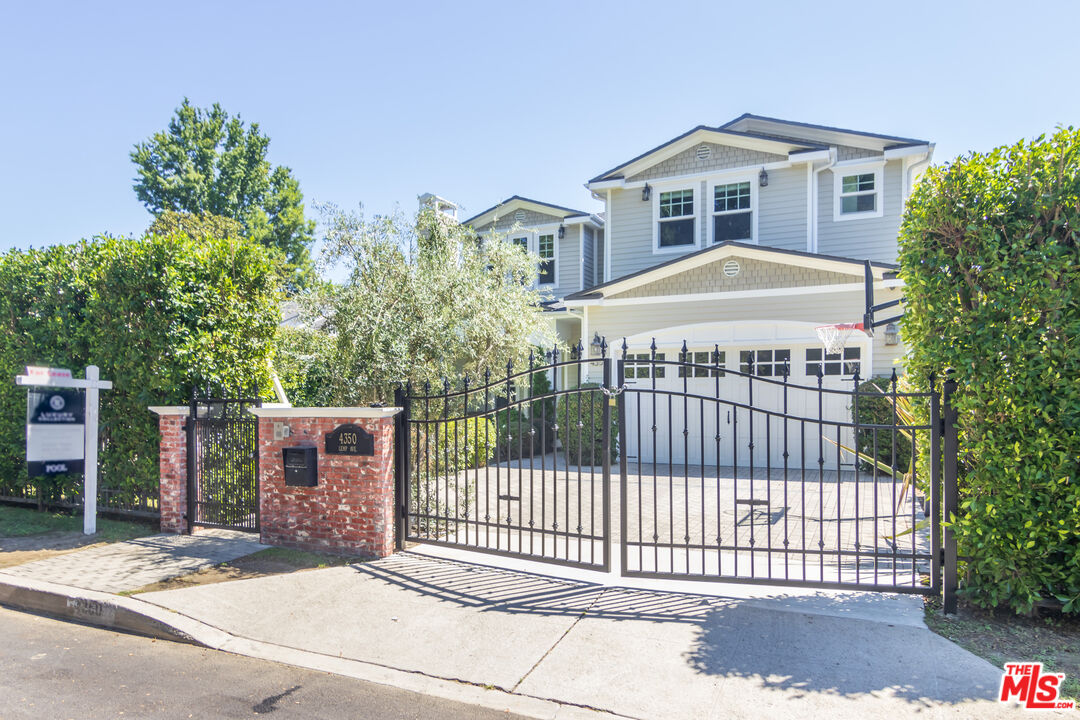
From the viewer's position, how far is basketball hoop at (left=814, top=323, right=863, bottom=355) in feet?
36.7

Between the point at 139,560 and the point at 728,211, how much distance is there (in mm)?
13567

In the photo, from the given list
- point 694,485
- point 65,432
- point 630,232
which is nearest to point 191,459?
point 65,432

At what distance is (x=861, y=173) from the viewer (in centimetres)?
1507

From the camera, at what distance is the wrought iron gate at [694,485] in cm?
522

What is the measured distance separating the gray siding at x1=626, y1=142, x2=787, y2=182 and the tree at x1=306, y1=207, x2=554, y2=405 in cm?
804

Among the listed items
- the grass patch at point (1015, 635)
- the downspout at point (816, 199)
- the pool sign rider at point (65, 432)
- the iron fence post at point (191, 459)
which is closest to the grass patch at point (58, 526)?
the pool sign rider at point (65, 432)

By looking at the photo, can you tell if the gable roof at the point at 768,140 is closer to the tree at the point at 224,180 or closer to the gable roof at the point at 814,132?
the gable roof at the point at 814,132

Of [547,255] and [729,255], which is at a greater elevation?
[547,255]

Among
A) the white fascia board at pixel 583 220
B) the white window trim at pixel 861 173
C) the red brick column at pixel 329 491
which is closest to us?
the red brick column at pixel 329 491

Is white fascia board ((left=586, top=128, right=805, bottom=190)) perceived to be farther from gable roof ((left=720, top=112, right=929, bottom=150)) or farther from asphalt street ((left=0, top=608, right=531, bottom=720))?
asphalt street ((left=0, top=608, right=531, bottom=720))

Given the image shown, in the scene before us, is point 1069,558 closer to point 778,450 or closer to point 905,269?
point 905,269

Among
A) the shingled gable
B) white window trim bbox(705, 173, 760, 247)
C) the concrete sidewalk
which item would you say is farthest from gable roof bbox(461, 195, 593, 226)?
the concrete sidewalk

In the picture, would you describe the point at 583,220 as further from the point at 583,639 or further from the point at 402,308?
the point at 583,639

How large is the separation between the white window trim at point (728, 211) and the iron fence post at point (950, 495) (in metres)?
11.2
